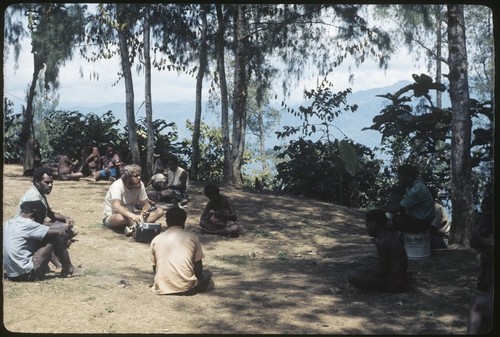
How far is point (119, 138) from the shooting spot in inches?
632

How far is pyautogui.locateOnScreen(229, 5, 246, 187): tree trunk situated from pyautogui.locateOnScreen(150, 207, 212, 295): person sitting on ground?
8.44 meters

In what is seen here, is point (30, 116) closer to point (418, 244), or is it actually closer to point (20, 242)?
point (20, 242)

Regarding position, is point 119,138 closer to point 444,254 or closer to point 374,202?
point 374,202

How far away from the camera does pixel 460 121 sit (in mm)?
6707

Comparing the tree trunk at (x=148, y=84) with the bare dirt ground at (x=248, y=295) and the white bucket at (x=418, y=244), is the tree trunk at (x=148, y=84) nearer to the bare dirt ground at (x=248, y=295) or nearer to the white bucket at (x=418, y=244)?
the bare dirt ground at (x=248, y=295)

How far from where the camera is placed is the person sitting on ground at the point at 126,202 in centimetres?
775

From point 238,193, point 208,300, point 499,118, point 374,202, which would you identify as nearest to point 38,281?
point 208,300

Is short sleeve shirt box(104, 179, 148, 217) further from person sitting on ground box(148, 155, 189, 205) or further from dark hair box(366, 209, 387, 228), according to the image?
dark hair box(366, 209, 387, 228)

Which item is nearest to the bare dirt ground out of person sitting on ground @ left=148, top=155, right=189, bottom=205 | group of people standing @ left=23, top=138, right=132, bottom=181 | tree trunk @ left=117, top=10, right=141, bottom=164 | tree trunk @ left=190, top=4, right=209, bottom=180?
person sitting on ground @ left=148, top=155, right=189, bottom=205

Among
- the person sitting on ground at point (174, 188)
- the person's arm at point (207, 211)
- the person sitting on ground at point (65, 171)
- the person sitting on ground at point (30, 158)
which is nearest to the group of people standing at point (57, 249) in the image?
the person's arm at point (207, 211)

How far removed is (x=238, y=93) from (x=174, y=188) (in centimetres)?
414

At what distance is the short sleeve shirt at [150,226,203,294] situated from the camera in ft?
17.8

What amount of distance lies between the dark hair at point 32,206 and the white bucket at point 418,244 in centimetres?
419

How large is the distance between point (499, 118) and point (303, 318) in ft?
7.70
